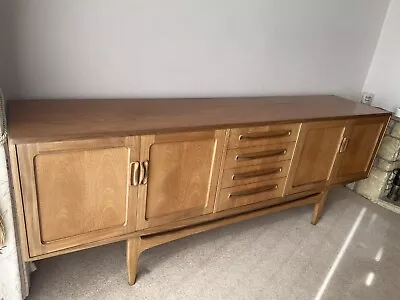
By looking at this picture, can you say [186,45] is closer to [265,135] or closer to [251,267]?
[265,135]

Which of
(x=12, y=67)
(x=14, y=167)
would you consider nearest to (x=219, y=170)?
(x=14, y=167)

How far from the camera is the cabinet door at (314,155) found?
1.75 metres

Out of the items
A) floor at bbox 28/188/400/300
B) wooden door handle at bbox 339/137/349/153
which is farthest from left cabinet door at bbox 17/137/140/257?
wooden door handle at bbox 339/137/349/153

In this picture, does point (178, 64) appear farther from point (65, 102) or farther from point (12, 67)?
point (12, 67)

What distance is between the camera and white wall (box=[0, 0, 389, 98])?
1397mm

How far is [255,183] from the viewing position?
1672 mm

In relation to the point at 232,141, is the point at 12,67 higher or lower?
higher

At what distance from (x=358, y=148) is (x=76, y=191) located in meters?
1.66

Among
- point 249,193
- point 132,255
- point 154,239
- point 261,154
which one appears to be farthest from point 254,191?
point 132,255

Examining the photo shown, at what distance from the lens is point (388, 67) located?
2.51 metres

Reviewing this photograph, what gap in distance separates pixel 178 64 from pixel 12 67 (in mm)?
748

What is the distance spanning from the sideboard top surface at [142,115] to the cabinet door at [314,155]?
0.07 metres

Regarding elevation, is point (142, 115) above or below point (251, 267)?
above

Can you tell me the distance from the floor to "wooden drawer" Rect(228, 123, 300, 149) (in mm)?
659
